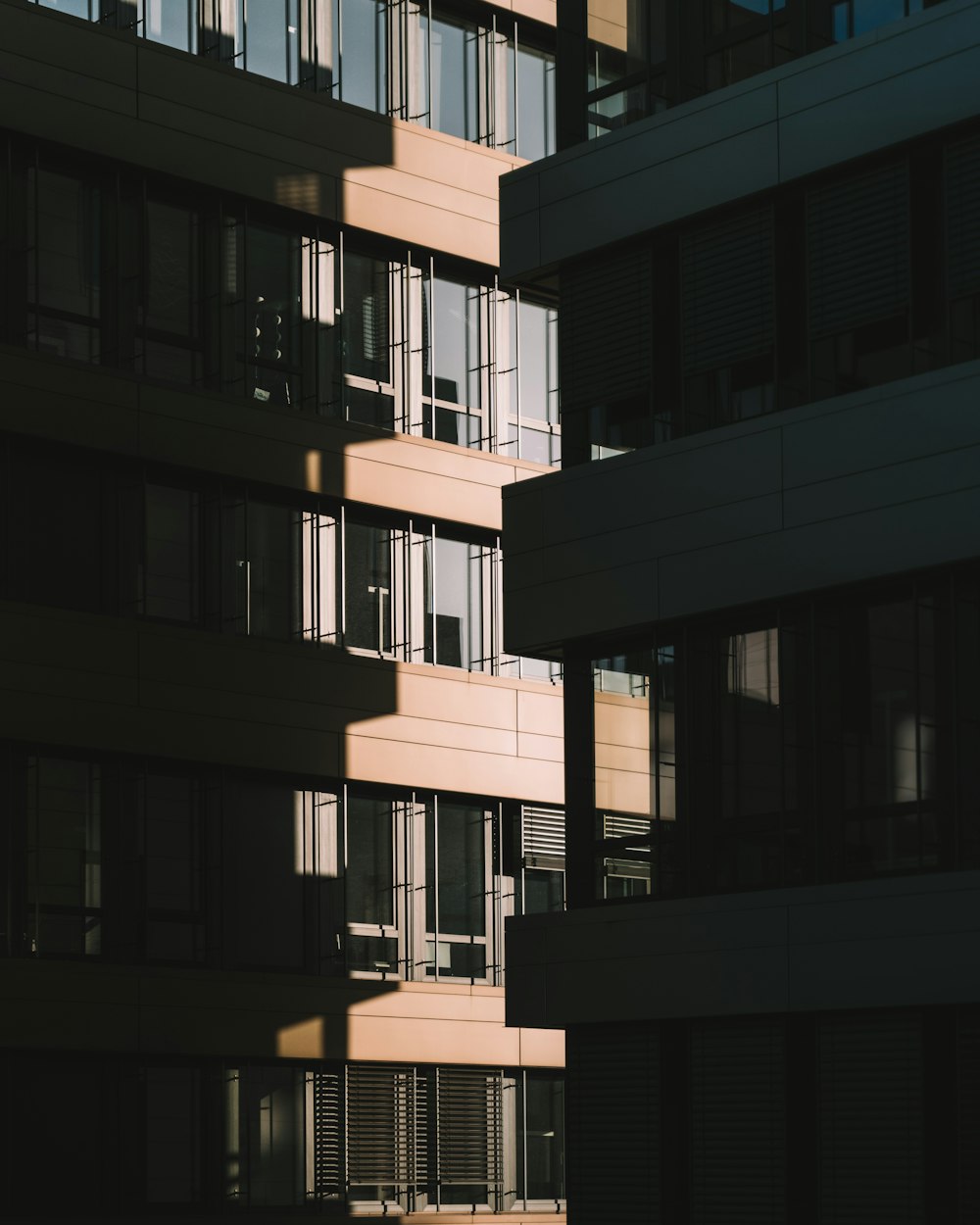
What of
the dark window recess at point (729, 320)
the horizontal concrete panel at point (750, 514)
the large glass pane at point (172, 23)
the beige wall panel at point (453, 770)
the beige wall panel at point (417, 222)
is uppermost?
the large glass pane at point (172, 23)

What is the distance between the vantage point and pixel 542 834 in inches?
1280

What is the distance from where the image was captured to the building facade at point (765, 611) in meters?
20.6

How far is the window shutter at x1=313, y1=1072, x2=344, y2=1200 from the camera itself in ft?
95.5

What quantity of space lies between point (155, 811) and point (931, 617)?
11.2m

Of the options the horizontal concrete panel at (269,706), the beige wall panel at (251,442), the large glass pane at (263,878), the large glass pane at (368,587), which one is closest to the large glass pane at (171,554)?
the beige wall panel at (251,442)

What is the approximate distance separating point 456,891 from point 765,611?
1041 cm

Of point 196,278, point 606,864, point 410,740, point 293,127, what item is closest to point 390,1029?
point 410,740

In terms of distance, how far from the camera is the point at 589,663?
24.0 m

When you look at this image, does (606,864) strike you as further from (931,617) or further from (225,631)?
(225,631)

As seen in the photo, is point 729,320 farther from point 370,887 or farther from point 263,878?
point 370,887

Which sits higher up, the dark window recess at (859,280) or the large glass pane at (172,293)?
the large glass pane at (172,293)

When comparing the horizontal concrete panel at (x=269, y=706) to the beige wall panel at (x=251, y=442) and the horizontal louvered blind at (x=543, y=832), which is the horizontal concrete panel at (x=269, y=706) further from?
the beige wall panel at (x=251, y=442)

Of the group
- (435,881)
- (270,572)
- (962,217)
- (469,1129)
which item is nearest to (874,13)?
(962,217)

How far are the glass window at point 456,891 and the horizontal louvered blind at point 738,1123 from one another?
926 centimetres
